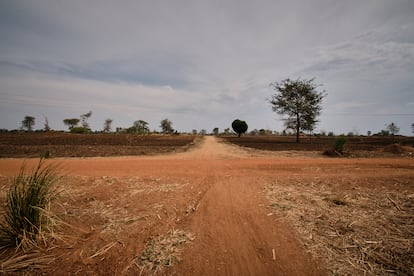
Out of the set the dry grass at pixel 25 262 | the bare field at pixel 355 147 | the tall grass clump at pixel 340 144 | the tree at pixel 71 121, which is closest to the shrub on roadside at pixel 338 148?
the tall grass clump at pixel 340 144

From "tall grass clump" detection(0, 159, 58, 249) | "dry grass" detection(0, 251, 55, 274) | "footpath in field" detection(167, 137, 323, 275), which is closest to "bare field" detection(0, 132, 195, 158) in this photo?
"tall grass clump" detection(0, 159, 58, 249)

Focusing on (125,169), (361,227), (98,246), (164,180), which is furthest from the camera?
(125,169)

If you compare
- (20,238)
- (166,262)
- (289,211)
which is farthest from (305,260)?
(20,238)

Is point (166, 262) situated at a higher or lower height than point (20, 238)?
lower

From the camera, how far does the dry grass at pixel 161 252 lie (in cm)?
235

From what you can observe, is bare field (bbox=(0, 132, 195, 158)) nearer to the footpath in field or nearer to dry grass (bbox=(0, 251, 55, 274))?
the footpath in field

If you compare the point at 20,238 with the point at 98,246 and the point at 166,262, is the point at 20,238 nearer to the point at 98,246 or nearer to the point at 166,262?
the point at 98,246

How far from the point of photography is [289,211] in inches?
150

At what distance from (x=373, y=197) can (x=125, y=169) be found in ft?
26.5

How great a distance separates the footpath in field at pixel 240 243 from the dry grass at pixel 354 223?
Result: 0.31m

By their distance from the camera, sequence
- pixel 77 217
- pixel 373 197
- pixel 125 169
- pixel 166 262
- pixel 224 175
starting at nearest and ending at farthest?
pixel 166 262, pixel 77 217, pixel 373 197, pixel 224 175, pixel 125 169

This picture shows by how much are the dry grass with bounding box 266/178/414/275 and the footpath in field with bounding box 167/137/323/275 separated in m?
0.31

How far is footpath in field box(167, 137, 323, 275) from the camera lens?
234 centimetres

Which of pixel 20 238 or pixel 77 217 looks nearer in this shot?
pixel 20 238
